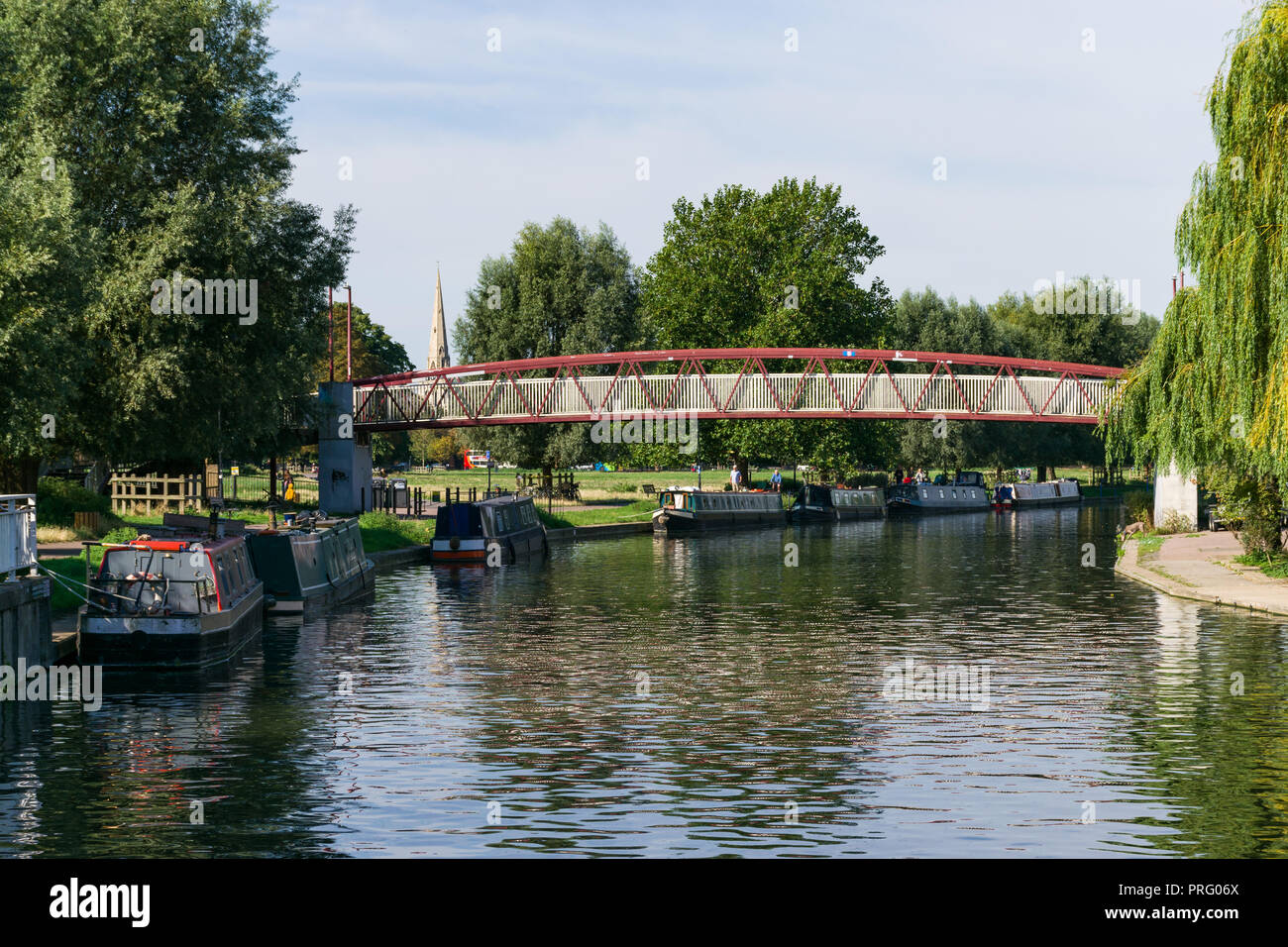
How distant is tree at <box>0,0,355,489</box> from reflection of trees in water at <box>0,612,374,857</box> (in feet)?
59.3

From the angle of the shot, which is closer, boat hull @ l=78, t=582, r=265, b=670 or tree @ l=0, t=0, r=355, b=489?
boat hull @ l=78, t=582, r=265, b=670

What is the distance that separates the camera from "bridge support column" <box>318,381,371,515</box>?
6612 centimetres

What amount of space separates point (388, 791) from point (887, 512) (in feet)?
262

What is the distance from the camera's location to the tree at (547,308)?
82312mm

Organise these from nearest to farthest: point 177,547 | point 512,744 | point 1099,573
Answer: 1. point 512,744
2. point 177,547
3. point 1099,573

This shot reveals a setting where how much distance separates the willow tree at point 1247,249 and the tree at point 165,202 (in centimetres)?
2815

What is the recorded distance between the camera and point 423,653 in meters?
29.0

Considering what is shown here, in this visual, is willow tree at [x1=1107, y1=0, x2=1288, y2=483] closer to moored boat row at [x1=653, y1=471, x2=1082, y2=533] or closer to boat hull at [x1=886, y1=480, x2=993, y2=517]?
moored boat row at [x1=653, y1=471, x2=1082, y2=533]

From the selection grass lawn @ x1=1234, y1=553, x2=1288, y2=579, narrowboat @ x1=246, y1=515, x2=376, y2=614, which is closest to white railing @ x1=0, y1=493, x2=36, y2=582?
narrowboat @ x1=246, y1=515, x2=376, y2=614

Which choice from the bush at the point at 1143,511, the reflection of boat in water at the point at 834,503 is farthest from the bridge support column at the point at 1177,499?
the reflection of boat in water at the point at 834,503

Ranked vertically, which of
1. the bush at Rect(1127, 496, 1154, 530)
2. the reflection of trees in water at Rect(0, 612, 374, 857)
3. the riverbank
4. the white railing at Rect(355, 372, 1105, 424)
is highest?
the white railing at Rect(355, 372, 1105, 424)
